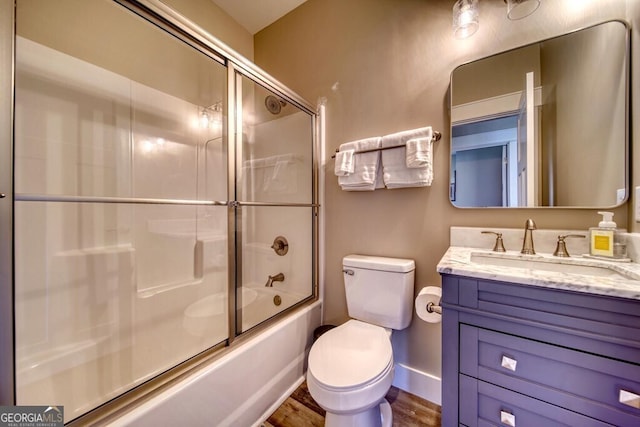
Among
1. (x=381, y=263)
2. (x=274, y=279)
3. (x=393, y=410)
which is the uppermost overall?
(x=381, y=263)

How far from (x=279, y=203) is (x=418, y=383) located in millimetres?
1432

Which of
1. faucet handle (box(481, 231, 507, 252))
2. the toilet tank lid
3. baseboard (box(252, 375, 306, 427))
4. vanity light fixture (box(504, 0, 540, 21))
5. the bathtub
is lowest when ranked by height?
baseboard (box(252, 375, 306, 427))

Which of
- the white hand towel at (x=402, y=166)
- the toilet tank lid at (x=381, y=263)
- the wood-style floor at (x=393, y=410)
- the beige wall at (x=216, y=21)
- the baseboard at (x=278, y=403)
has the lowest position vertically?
the wood-style floor at (x=393, y=410)

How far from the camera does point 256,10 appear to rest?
192 cm

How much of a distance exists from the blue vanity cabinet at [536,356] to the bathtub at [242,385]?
866mm

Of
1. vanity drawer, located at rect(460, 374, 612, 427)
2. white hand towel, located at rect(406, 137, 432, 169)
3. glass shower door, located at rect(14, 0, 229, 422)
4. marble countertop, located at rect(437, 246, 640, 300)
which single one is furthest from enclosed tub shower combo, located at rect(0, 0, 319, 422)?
→ marble countertop, located at rect(437, 246, 640, 300)

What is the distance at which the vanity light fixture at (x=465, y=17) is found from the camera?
3.77ft

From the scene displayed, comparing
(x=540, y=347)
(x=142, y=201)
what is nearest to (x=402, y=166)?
(x=540, y=347)

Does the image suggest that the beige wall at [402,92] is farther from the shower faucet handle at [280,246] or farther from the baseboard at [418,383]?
the shower faucet handle at [280,246]

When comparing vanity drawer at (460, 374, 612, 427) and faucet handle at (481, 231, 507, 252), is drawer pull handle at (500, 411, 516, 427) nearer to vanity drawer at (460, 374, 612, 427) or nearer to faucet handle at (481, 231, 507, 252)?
vanity drawer at (460, 374, 612, 427)

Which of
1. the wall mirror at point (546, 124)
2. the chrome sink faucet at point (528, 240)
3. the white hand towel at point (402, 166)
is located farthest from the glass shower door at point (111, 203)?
the chrome sink faucet at point (528, 240)

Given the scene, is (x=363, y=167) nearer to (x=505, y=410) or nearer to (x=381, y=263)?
(x=381, y=263)

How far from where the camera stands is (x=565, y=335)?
68cm

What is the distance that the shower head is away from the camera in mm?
1679
